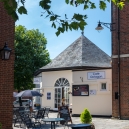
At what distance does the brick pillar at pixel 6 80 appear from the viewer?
10.3 meters

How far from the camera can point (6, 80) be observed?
10500 millimetres

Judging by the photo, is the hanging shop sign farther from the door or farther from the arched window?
the door

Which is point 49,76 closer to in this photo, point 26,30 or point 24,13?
point 26,30

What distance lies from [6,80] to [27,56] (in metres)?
25.0

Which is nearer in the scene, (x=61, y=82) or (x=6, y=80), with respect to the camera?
(x=6, y=80)

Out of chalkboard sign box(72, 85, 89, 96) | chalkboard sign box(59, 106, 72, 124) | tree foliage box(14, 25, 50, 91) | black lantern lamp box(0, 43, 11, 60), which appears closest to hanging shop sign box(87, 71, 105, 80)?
chalkboard sign box(72, 85, 89, 96)

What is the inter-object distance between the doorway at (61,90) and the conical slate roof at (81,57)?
4.13ft

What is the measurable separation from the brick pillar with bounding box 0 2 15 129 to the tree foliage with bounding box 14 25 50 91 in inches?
932

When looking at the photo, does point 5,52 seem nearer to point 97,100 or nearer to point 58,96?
point 97,100

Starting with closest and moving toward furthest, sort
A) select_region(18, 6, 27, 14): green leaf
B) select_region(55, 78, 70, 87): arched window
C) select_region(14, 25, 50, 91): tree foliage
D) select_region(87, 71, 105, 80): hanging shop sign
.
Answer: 1. select_region(18, 6, 27, 14): green leaf
2. select_region(87, 71, 105, 80): hanging shop sign
3. select_region(55, 78, 70, 87): arched window
4. select_region(14, 25, 50, 91): tree foliage

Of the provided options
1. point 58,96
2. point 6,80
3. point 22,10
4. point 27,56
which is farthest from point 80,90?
point 22,10

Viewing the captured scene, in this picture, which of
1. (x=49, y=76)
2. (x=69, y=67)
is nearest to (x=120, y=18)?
(x=69, y=67)

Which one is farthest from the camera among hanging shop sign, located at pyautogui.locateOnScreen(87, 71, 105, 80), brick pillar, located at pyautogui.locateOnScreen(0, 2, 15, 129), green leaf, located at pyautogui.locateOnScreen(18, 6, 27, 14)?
hanging shop sign, located at pyautogui.locateOnScreen(87, 71, 105, 80)

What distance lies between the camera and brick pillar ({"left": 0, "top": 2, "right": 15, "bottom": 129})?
10320 millimetres
